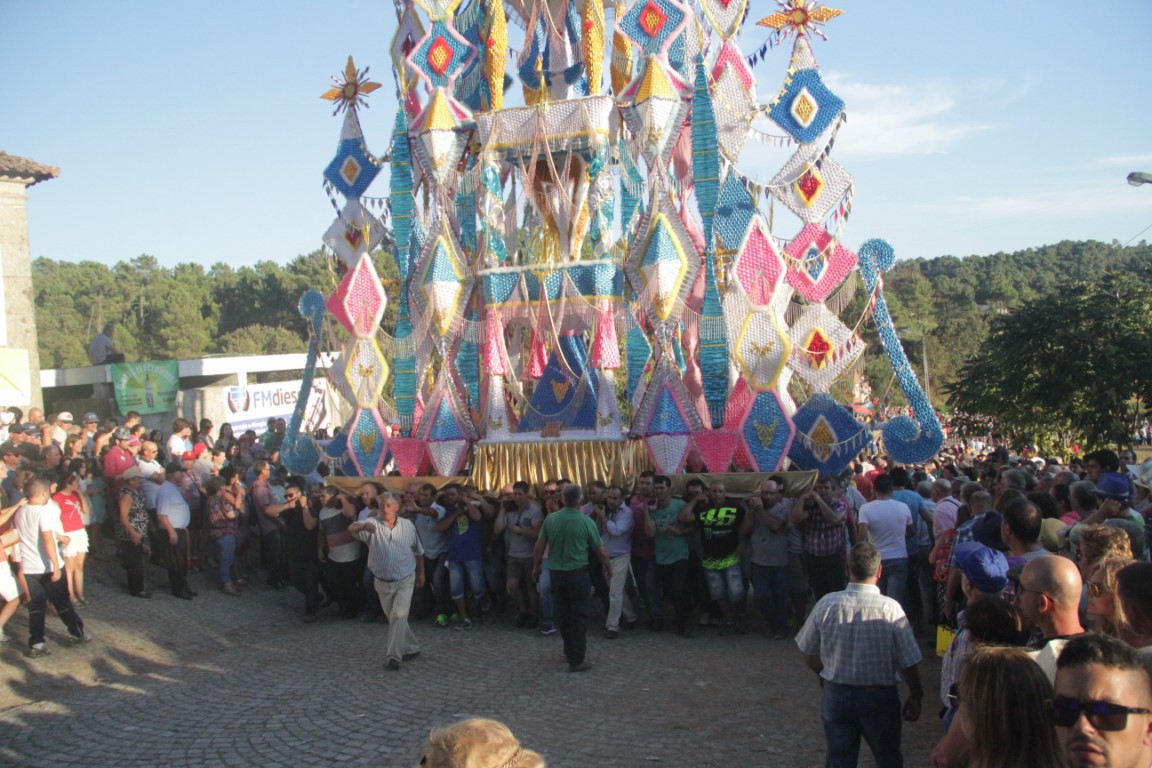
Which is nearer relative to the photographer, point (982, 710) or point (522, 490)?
point (982, 710)

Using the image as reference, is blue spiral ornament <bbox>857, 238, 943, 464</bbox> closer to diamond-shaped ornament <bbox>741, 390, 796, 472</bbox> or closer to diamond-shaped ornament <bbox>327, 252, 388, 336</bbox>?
diamond-shaped ornament <bbox>741, 390, 796, 472</bbox>

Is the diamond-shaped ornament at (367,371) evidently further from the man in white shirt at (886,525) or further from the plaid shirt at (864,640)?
the plaid shirt at (864,640)

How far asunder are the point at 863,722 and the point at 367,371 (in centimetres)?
991

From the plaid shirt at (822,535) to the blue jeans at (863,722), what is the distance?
3961mm

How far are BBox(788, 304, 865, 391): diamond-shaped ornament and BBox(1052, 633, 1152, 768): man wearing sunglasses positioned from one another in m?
9.39

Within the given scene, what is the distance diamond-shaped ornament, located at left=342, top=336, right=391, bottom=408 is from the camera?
1322 cm

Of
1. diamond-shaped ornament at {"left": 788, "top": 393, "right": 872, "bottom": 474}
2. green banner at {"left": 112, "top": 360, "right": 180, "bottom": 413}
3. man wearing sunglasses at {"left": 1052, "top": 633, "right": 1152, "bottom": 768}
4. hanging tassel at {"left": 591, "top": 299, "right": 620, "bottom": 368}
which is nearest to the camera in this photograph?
man wearing sunglasses at {"left": 1052, "top": 633, "right": 1152, "bottom": 768}

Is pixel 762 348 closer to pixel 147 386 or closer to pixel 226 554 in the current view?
pixel 226 554

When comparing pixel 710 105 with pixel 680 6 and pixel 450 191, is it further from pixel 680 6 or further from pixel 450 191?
pixel 450 191

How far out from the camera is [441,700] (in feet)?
23.4

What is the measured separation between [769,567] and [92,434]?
8.76 metres

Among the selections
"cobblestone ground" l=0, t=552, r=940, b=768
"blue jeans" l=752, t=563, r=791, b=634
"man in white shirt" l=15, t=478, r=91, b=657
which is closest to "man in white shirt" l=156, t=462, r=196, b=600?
"cobblestone ground" l=0, t=552, r=940, b=768

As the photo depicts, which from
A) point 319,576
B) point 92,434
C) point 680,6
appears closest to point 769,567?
point 319,576

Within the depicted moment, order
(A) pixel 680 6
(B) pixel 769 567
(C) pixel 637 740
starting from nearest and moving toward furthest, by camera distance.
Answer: (C) pixel 637 740 < (B) pixel 769 567 < (A) pixel 680 6
